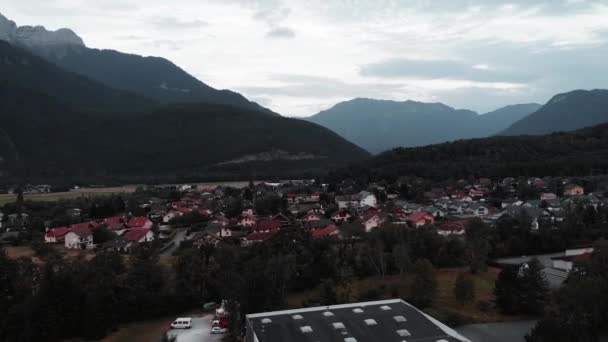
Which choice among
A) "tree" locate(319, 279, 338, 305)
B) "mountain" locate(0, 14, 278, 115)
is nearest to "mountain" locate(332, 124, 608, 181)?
"tree" locate(319, 279, 338, 305)

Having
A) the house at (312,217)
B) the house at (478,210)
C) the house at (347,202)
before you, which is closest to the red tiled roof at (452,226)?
the house at (478,210)

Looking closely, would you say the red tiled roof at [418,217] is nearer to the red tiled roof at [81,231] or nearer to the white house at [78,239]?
the white house at [78,239]

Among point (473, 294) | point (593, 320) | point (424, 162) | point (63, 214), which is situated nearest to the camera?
point (593, 320)

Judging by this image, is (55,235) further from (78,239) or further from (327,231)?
(327,231)

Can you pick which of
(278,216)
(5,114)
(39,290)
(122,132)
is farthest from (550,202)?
(5,114)

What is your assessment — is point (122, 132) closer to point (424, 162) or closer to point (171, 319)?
point (424, 162)

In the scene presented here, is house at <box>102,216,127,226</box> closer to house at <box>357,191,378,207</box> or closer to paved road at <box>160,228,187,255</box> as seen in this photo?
paved road at <box>160,228,187,255</box>
